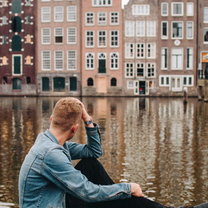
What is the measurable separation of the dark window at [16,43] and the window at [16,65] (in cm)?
104

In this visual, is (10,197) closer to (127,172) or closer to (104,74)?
(127,172)

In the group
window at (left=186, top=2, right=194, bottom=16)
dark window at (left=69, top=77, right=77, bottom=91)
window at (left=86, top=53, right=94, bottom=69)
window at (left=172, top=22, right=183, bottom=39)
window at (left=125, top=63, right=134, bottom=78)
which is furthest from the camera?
dark window at (left=69, top=77, right=77, bottom=91)

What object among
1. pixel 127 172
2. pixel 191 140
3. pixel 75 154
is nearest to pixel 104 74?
pixel 191 140

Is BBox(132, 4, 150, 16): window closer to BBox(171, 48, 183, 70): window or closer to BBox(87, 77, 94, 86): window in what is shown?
BBox(171, 48, 183, 70): window

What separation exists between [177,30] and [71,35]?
13583mm

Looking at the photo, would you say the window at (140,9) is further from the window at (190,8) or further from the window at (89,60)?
the window at (89,60)

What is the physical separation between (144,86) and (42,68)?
1353 centimetres

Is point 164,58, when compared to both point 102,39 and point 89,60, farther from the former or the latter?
point 89,60

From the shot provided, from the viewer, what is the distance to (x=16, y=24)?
65.2m

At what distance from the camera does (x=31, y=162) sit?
153 inches

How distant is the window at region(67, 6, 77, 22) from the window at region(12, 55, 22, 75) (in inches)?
325

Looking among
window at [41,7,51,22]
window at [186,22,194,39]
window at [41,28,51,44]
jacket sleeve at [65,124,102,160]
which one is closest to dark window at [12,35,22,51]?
window at [41,28,51,44]

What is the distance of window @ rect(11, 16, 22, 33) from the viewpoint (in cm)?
6494

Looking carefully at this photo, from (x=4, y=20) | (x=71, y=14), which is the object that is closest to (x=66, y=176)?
(x=71, y=14)
